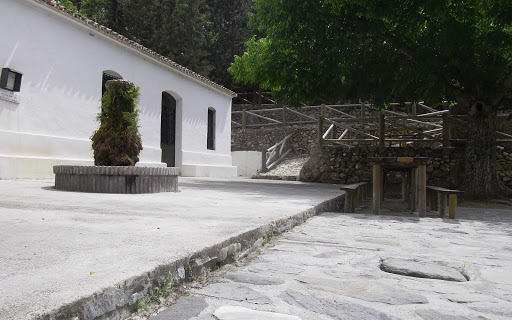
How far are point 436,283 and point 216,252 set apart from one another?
131 centimetres

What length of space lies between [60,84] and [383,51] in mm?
7510

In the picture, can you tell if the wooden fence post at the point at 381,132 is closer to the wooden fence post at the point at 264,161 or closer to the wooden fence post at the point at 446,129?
the wooden fence post at the point at 446,129

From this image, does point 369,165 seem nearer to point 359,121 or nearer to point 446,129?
point 359,121

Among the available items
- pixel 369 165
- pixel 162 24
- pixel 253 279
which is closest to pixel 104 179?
pixel 253 279

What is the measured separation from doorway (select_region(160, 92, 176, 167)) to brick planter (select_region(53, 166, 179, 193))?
7.08 m

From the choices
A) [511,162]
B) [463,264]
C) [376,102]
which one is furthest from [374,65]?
[463,264]

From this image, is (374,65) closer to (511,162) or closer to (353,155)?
(353,155)

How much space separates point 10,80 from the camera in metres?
7.35

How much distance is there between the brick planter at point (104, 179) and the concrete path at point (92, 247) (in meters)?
1.57

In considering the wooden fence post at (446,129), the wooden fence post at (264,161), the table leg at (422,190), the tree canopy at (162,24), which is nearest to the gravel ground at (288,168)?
the wooden fence post at (264,161)

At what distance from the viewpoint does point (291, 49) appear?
343 inches

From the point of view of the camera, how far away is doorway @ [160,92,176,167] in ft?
41.7

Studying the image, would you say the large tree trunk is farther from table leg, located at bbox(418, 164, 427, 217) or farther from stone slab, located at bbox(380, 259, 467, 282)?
stone slab, located at bbox(380, 259, 467, 282)

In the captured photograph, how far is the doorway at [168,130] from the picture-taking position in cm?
1271
